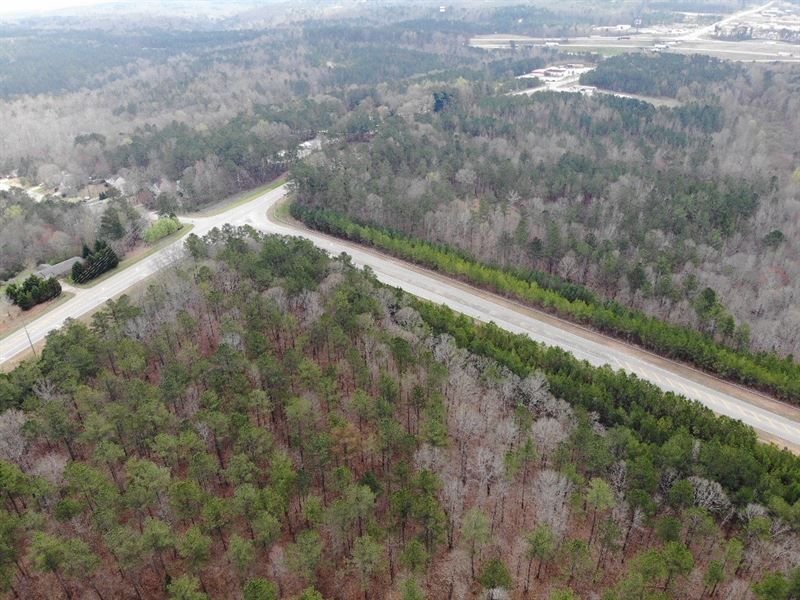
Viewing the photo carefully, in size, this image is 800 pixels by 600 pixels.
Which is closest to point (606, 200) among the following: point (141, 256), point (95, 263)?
point (141, 256)

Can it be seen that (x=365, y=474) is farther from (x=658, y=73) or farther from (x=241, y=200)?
(x=658, y=73)

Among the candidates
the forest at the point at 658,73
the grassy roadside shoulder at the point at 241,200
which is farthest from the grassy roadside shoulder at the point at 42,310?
the forest at the point at 658,73

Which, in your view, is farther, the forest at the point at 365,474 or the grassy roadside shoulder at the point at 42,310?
the grassy roadside shoulder at the point at 42,310

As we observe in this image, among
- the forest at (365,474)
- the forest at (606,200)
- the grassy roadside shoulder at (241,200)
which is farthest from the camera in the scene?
the grassy roadside shoulder at (241,200)

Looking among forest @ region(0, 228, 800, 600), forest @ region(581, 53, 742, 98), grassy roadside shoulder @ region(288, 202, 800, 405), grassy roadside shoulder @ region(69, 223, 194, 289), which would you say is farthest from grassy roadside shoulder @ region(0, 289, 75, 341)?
forest @ region(581, 53, 742, 98)

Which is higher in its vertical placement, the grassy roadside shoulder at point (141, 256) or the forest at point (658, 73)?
the forest at point (658, 73)

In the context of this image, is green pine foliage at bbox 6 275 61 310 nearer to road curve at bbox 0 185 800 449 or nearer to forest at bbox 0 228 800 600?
road curve at bbox 0 185 800 449

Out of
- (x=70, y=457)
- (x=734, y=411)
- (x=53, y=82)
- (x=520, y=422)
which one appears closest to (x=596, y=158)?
(x=734, y=411)

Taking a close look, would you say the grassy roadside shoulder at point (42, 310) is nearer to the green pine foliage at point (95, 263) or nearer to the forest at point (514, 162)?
the green pine foliage at point (95, 263)
